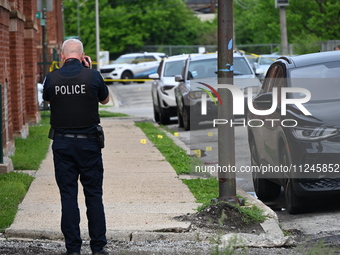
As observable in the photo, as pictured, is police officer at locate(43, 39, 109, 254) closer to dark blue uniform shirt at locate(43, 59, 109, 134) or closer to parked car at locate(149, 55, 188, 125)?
dark blue uniform shirt at locate(43, 59, 109, 134)

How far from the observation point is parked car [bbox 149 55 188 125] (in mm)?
22906

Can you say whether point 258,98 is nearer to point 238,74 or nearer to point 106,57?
point 238,74

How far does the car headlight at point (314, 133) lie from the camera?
8602 millimetres

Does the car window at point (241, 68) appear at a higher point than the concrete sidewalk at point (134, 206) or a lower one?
higher

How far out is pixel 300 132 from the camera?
28.7 feet

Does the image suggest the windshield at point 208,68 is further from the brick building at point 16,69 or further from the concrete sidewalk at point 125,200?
the concrete sidewalk at point 125,200

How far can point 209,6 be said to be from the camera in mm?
125125

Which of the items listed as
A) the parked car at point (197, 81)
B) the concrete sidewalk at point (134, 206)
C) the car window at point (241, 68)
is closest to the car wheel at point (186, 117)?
A: the parked car at point (197, 81)

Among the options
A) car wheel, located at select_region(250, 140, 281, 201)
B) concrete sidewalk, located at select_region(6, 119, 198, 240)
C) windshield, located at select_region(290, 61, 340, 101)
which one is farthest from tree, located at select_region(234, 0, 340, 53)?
windshield, located at select_region(290, 61, 340, 101)

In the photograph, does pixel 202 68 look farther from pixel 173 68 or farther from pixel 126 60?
pixel 126 60

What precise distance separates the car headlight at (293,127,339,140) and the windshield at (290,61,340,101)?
0.64 meters

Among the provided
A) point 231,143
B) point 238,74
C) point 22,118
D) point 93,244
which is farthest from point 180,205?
point 238,74

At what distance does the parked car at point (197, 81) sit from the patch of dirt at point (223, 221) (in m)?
10.3

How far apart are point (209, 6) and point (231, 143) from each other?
11788 cm
